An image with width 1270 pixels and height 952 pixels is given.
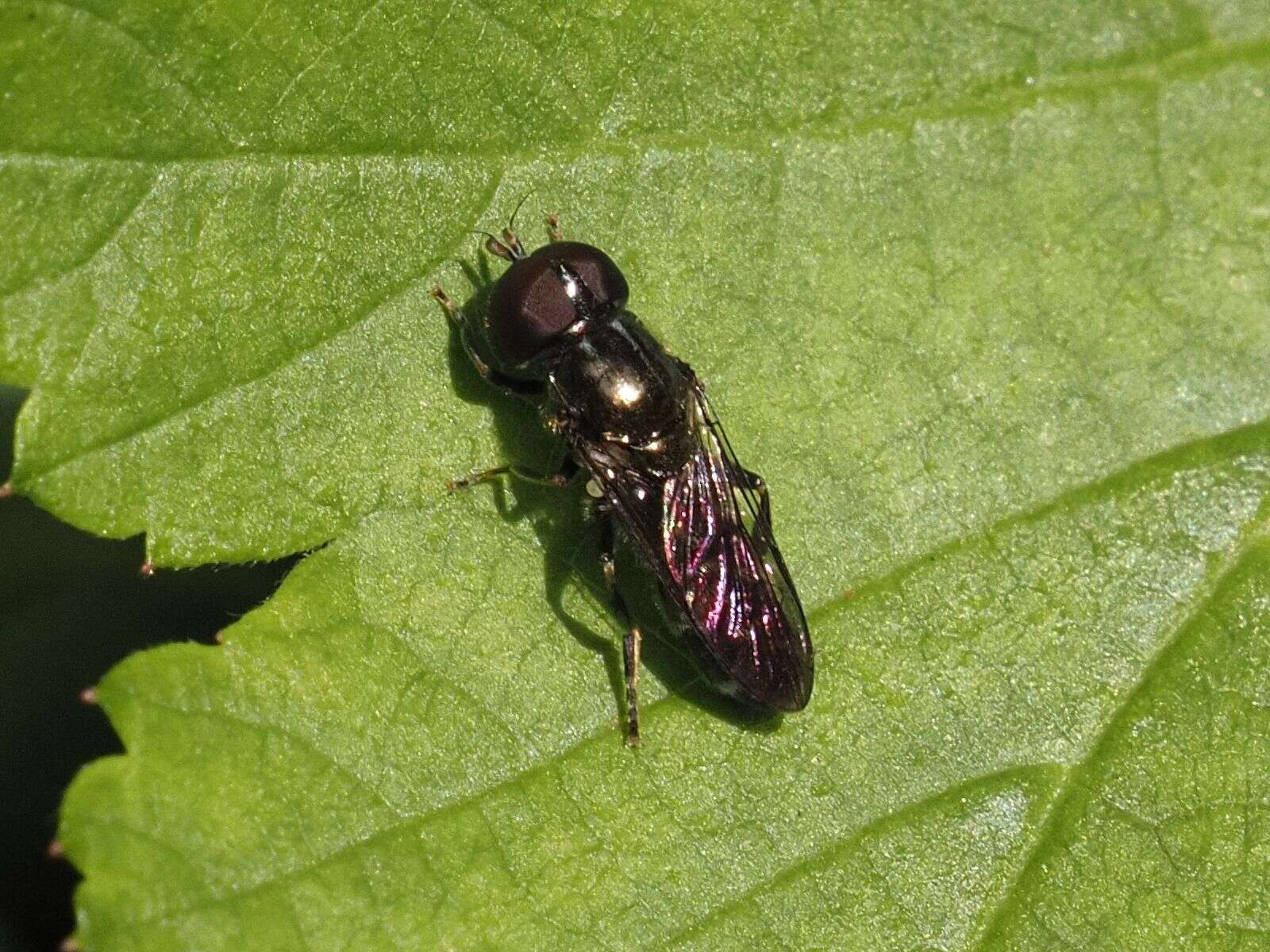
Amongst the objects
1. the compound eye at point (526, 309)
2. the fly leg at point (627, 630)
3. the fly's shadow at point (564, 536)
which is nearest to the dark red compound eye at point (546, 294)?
the compound eye at point (526, 309)

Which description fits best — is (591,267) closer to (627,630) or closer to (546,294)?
(546,294)

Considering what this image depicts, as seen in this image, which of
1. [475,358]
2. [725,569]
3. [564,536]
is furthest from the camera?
[725,569]

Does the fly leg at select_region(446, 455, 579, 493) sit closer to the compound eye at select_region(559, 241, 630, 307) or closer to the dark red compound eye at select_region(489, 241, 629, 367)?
the dark red compound eye at select_region(489, 241, 629, 367)

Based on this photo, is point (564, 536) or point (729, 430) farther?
point (729, 430)

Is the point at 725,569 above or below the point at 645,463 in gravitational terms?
below

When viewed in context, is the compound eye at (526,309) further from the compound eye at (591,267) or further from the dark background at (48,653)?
the dark background at (48,653)

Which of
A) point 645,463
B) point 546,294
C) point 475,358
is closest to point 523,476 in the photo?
point 475,358

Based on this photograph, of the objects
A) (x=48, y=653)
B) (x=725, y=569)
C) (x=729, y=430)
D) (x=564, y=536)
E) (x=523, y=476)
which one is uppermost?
(x=523, y=476)

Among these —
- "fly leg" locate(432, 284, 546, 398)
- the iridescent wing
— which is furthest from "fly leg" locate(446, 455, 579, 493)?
"fly leg" locate(432, 284, 546, 398)
